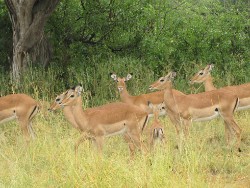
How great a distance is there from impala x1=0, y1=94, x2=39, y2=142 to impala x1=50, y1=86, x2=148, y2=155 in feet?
3.53

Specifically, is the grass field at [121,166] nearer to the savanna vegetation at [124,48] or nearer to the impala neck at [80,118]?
the impala neck at [80,118]

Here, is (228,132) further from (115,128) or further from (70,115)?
(70,115)

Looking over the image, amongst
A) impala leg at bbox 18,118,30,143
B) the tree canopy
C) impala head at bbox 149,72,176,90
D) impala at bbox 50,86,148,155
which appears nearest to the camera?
impala at bbox 50,86,148,155

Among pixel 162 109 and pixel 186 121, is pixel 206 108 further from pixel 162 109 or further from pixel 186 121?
pixel 162 109

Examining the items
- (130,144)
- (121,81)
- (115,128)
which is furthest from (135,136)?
(121,81)

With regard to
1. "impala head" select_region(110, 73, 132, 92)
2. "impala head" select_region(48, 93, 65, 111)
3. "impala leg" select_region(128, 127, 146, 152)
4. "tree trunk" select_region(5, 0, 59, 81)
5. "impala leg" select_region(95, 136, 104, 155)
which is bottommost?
"impala leg" select_region(128, 127, 146, 152)

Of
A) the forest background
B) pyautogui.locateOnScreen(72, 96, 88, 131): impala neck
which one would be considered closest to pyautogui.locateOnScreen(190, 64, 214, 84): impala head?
the forest background

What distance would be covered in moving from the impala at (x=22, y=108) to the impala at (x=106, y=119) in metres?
1.08

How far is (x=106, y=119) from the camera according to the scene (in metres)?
7.15

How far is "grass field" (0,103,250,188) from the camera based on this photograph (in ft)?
17.2

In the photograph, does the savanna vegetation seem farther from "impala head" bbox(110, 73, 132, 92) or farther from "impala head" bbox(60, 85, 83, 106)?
"impala head" bbox(60, 85, 83, 106)

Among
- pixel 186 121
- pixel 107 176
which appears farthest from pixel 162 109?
pixel 107 176

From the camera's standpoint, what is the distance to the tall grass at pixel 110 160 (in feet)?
17.3

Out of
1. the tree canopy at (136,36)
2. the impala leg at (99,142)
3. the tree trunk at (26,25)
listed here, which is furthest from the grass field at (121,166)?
the tree canopy at (136,36)
